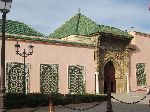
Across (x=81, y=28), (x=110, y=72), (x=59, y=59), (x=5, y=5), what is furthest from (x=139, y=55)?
(x=5, y=5)

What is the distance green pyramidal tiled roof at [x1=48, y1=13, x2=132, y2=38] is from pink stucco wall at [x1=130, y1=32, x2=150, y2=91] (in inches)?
70.4

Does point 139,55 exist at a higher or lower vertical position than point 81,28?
lower

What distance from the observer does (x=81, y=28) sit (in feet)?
87.5

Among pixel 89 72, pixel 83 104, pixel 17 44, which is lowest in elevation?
pixel 83 104

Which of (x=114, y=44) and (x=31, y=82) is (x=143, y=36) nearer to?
(x=114, y=44)

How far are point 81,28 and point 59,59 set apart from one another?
5.06 metres

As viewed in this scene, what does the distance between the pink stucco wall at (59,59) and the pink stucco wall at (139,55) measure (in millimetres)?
5320

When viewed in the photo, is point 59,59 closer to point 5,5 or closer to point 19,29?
point 19,29

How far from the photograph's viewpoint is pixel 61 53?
2275 centimetres

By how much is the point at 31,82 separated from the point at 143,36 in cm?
1312

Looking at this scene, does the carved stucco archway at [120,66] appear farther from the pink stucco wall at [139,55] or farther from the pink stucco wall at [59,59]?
the pink stucco wall at [59,59]

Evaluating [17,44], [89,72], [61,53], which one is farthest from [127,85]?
[17,44]

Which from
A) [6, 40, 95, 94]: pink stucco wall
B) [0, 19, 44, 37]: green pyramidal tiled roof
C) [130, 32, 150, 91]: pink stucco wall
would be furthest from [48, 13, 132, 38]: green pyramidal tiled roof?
[0, 19, 44, 37]: green pyramidal tiled roof

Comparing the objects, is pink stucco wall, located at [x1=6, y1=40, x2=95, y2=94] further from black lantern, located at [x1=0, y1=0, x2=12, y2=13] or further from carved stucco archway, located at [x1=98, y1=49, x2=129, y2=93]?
black lantern, located at [x1=0, y1=0, x2=12, y2=13]
